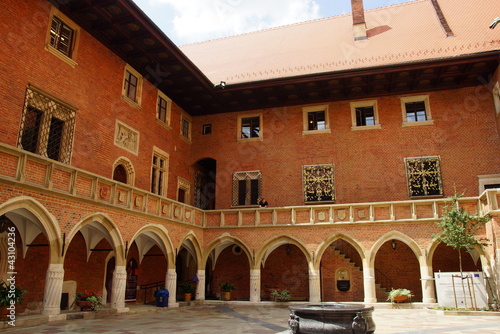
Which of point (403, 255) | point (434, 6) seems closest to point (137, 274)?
point (403, 255)

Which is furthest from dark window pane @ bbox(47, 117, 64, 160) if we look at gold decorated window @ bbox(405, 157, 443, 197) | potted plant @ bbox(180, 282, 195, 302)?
gold decorated window @ bbox(405, 157, 443, 197)

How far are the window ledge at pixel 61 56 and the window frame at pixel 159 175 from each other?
18.0 ft

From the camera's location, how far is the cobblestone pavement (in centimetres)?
1020

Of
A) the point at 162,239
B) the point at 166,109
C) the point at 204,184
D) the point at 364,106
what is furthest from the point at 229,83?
the point at 162,239

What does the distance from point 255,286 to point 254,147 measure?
701cm

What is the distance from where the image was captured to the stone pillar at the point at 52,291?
1107cm

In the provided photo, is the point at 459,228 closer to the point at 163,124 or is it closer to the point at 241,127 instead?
the point at 241,127

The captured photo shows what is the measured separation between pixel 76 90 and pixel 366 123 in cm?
1296

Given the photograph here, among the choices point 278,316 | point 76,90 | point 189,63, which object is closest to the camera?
point 278,316

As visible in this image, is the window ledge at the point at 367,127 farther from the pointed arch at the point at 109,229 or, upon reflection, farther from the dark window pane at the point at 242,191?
the pointed arch at the point at 109,229

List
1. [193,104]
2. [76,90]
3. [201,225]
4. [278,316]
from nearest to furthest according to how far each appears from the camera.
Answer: [278,316] → [76,90] → [201,225] → [193,104]

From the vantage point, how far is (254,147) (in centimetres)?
2200

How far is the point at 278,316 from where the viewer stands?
14.0m

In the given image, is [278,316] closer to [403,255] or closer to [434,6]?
[403,255]
